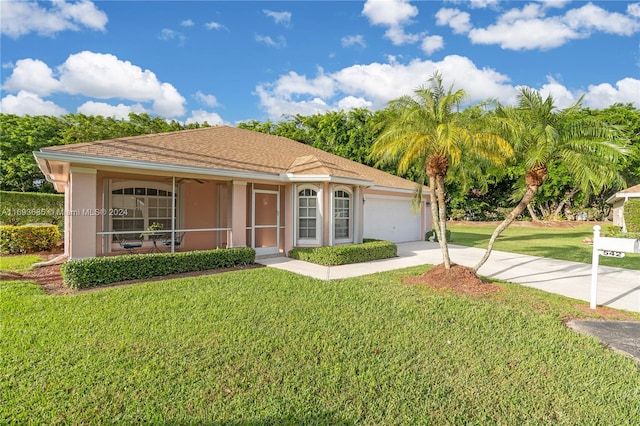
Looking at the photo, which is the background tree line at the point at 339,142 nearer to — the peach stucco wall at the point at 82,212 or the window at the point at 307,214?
the window at the point at 307,214

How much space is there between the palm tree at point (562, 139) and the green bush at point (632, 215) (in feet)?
72.8

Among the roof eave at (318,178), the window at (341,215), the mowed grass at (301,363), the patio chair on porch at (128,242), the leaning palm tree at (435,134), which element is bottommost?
the mowed grass at (301,363)

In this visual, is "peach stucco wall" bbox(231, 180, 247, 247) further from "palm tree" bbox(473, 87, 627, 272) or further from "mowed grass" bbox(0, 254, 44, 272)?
"palm tree" bbox(473, 87, 627, 272)

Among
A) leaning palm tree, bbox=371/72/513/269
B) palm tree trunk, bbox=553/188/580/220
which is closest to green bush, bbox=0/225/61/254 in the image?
leaning palm tree, bbox=371/72/513/269

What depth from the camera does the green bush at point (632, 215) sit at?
73.7 ft

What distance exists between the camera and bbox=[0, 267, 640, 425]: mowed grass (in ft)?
10.3

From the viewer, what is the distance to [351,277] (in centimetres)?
890

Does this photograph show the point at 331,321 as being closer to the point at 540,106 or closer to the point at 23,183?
the point at 540,106

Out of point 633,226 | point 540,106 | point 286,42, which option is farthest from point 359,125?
point 540,106

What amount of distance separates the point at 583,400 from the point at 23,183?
127 feet

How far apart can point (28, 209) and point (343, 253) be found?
780 inches

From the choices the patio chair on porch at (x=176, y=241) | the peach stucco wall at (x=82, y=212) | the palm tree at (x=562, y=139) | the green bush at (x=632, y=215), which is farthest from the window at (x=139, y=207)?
the green bush at (x=632, y=215)

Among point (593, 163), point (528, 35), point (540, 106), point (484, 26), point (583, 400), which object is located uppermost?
point (484, 26)

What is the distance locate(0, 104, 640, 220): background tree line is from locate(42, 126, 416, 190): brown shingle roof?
403 inches
